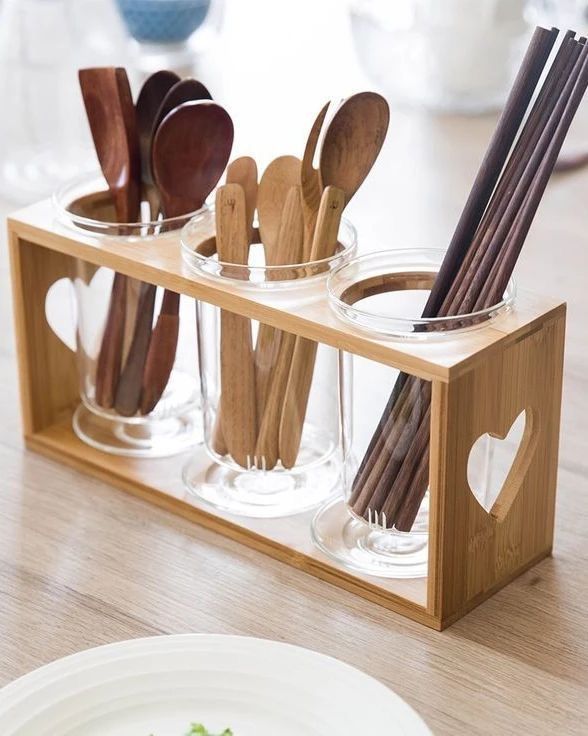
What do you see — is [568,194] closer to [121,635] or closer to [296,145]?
[296,145]

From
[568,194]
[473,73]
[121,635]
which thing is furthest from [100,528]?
[473,73]

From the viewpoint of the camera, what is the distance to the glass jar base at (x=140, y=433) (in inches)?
32.1

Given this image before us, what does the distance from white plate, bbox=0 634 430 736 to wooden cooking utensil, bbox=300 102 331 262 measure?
21cm

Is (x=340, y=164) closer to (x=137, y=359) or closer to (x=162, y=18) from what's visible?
(x=137, y=359)

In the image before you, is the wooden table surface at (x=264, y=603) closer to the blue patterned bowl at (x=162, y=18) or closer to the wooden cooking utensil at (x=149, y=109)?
the wooden cooking utensil at (x=149, y=109)

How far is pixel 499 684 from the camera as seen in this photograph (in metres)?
0.62

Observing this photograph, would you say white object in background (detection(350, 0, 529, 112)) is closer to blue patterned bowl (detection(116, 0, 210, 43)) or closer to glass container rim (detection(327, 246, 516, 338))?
blue patterned bowl (detection(116, 0, 210, 43))

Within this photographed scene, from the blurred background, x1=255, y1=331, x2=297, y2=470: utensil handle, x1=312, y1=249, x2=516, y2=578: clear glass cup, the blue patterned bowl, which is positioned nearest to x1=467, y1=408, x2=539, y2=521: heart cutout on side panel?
x1=312, y1=249, x2=516, y2=578: clear glass cup

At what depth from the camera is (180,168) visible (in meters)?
0.74

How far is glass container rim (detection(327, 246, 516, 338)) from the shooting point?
0.63m

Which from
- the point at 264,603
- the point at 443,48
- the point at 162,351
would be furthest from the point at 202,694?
the point at 443,48

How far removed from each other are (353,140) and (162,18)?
2.88 ft

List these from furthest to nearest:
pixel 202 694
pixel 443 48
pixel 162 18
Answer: pixel 162 18, pixel 443 48, pixel 202 694

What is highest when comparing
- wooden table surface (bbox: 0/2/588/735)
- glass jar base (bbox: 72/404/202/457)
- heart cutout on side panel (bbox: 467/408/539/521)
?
heart cutout on side panel (bbox: 467/408/539/521)
